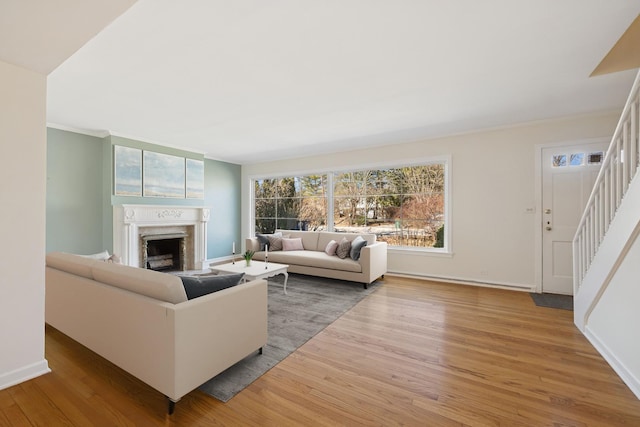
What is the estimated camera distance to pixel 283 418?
5.14 ft

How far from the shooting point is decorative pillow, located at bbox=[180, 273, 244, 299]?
1.82 metres

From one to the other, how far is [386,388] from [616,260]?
207 centimetres

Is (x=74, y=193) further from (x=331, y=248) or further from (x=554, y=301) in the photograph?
(x=554, y=301)

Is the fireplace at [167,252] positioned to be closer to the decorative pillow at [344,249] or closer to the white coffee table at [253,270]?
the white coffee table at [253,270]

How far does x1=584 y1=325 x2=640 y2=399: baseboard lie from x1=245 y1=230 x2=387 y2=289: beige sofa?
242 centimetres

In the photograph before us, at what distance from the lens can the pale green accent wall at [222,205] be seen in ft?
20.9

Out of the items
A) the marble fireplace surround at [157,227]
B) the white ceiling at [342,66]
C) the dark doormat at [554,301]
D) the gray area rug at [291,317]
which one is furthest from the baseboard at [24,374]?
the dark doormat at [554,301]

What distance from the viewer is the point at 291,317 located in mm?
3047

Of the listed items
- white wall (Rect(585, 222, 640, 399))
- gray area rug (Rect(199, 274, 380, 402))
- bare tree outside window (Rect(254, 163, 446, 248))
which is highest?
bare tree outside window (Rect(254, 163, 446, 248))

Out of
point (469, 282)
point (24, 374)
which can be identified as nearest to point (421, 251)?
point (469, 282)

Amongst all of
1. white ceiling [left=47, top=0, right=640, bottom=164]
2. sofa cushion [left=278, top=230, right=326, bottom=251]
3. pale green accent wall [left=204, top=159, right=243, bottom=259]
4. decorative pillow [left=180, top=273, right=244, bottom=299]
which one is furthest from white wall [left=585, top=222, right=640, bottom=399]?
pale green accent wall [left=204, top=159, right=243, bottom=259]

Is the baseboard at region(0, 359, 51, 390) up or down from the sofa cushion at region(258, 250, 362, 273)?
down

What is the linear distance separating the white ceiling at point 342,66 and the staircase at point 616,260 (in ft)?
2.50

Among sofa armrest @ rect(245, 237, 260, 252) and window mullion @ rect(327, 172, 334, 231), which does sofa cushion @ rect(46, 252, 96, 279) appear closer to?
sofa armrest @ rect(245, 237, 260, 252)
